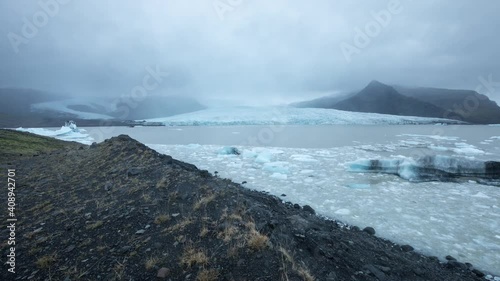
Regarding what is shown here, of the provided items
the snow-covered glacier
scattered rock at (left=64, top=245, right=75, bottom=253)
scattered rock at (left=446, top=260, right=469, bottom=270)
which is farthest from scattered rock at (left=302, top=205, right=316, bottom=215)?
the snow-covered glacier

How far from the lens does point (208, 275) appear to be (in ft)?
10.5

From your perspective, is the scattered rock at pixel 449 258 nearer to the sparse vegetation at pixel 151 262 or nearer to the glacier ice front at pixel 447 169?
the sparse vegetation at pixel 151 262

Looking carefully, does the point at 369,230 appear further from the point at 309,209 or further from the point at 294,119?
the point at 294,119

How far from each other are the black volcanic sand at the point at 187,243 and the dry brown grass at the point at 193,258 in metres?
0.01

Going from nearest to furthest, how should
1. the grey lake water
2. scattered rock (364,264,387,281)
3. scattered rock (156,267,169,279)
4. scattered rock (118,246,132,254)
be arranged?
scattered rock (156,267,169,279)
scattered rock (364,264,387,281)
scattered rock (118,246,132,254)
the grey lake water

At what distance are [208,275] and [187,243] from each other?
902mm

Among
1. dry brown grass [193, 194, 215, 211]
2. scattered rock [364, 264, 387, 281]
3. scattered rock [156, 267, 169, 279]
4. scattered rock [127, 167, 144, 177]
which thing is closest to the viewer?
scattered rock [156, 267, 169, 279]

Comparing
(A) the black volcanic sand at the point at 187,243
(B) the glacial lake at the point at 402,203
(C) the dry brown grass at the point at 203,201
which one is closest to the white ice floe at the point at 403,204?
(B) the glacial lake at the point at 402,203

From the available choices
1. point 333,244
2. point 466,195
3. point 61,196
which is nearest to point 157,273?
point 333,244

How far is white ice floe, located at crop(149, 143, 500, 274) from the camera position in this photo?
5508 mm

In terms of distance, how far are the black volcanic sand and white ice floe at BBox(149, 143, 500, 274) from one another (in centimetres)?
81

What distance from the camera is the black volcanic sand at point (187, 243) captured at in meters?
3.43

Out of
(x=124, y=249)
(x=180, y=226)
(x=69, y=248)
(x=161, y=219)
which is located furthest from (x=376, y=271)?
(x=69, y=248)

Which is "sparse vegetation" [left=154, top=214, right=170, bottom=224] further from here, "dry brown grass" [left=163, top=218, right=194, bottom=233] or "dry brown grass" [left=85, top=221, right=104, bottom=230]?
"dry brown grass" [left=85, top=221, right=104, bottom=230]
